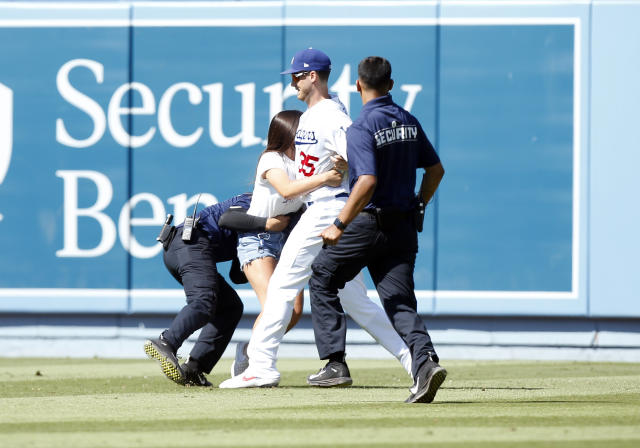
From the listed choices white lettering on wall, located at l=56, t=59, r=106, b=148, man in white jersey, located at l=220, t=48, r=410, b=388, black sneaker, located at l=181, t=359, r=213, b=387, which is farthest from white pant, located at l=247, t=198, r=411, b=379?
white lettering on wall, located at l=56, t=59, r=106, b=148

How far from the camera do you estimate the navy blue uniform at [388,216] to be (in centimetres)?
708

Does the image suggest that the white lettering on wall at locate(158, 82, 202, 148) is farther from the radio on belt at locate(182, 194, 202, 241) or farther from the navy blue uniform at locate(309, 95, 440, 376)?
the navy blue uniform at locate(309, 95, 440, 376)

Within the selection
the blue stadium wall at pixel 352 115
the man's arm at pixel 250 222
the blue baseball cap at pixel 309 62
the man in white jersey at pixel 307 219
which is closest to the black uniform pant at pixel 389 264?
the man in white jersey at pixel 307 219

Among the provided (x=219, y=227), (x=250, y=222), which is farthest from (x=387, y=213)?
(x=219, y=227)

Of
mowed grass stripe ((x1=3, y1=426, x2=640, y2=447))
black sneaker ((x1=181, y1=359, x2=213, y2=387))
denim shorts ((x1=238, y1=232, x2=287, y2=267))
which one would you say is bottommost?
black sneaker ((x1=181, y1=359, x2=213, y2=387))

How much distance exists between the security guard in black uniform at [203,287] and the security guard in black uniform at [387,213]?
4.25ft

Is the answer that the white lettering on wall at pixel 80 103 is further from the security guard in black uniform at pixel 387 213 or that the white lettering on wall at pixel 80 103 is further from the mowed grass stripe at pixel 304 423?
the mowed grass stripe at pixel 304 423

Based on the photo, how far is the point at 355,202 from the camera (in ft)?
22.9

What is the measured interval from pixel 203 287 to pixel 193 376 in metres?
0.61

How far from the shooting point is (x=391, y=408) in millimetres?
6906

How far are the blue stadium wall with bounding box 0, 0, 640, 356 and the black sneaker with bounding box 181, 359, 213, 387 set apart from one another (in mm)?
3980

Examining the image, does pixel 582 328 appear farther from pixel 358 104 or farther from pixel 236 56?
pixel 236 56

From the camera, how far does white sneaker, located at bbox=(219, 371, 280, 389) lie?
8.18 metres

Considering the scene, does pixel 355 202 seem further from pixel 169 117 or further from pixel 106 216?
pixel 106 216
